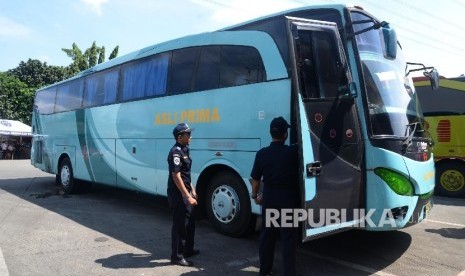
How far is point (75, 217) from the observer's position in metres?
7.76

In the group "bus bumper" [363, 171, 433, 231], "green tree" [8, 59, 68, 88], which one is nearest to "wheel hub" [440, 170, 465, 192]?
"bus bumper" [363, 171, 433, 231]

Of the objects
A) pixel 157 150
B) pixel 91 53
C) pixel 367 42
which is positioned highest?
pixel 91 53

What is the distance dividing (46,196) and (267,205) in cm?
808

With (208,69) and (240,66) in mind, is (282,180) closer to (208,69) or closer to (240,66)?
(240,66)

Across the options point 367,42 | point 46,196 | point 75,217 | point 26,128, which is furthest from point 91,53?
point 367,42

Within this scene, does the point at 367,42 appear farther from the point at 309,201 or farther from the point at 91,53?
the point at 91,53

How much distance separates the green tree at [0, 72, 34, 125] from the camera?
3788cm

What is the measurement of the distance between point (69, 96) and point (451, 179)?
10.5 meters

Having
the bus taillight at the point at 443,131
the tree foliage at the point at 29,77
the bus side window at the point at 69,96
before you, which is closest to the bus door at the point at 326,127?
the bus taillight at the point at 443,131

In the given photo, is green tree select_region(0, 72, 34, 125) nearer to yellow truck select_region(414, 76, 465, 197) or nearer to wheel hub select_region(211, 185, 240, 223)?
yellow truck select_region(414, 76, 465, 197)

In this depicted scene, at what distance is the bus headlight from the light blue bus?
0.04 ft

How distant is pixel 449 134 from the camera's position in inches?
417

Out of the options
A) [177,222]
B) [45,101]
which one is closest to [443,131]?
[177,222]

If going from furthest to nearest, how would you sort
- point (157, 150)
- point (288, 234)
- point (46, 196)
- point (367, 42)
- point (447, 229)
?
point (46, 196), point (157, 150), point (447, 229), point (367, 42), point (288, 234)
